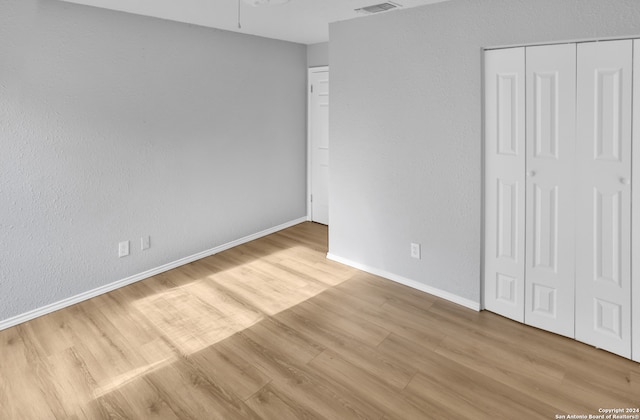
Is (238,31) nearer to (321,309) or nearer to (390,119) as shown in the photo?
(390,119)

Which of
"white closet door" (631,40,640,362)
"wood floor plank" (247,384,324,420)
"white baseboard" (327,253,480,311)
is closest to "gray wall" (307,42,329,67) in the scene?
"white baseboard" (327,253,480,311)

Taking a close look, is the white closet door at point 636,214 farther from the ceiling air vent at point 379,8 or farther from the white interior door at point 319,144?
the white interior door at point 319,144

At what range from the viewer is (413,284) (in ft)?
11.5

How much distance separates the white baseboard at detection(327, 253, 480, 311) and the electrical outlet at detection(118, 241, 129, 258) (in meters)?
1.95

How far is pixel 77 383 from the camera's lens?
7.60 feet

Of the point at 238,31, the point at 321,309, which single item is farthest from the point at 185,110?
the point at 321,309

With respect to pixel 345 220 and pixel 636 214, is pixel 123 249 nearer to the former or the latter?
pixel 345 220

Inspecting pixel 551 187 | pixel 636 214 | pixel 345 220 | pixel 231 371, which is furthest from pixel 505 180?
pixel 231 371

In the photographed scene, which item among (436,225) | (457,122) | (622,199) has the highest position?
(457,122)

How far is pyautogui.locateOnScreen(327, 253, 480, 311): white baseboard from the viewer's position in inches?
124

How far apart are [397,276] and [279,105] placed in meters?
2.60

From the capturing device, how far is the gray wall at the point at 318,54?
4949mm

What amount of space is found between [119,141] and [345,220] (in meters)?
2.19

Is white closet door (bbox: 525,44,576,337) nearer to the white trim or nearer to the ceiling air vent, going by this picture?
the white trim
